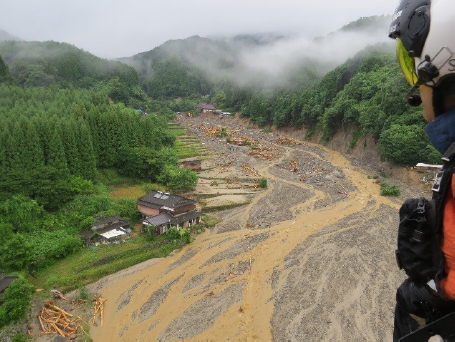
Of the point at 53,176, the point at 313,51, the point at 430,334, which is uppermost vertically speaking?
the point at 313,51

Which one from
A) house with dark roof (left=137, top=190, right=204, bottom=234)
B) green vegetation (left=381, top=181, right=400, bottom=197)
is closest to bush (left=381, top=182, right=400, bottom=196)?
green vegetation (left=381, top=181, right=400, bottom=197)

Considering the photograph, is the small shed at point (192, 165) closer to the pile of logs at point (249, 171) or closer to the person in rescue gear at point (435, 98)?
the pile of logs at point (249, 171)

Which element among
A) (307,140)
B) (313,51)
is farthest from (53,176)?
(313,51)

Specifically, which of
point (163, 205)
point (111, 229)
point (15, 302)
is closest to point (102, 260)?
Answer: point (111, 229)

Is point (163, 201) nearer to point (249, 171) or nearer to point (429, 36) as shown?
point (249, 171)

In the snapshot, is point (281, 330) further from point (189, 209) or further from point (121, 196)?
point (121, 196)

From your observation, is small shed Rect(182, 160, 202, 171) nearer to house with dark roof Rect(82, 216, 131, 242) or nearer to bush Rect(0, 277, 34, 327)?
house with dark roof Rect(82, 216, 131, 242)
